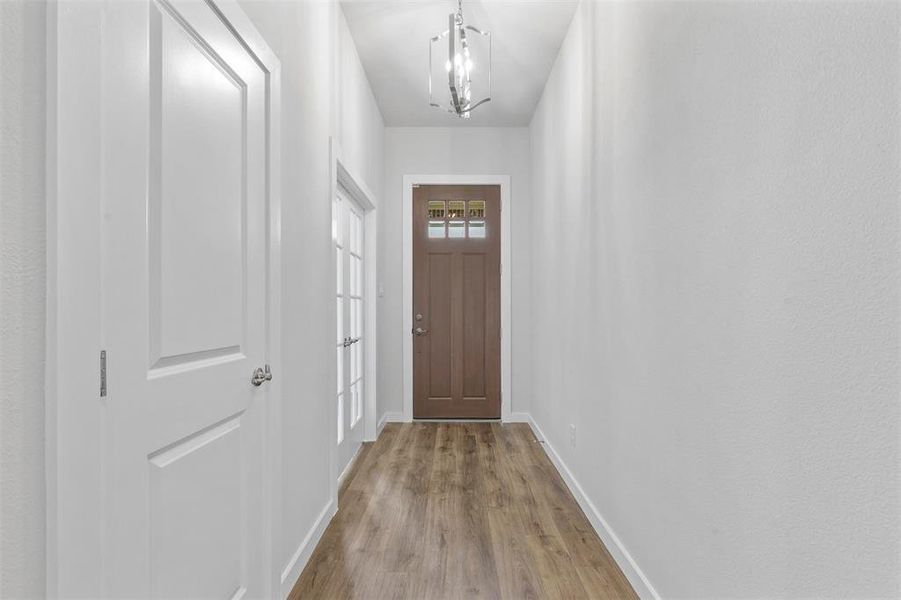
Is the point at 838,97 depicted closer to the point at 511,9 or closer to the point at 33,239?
the point at 33,239

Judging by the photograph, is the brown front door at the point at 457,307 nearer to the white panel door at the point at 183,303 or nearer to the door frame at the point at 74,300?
the white panel door at the point at 183,303

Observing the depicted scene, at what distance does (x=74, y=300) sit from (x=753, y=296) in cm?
137

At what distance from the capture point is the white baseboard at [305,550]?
1846mm

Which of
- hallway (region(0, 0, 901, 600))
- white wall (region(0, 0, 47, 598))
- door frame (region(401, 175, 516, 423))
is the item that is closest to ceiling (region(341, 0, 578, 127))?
hallway (region(0, 0, 901, 600))

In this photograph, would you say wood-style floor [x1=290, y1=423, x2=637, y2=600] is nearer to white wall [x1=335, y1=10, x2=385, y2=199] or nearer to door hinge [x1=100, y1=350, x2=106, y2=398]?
door hinge [x1=100, y1=350, x2=106, y2=398]

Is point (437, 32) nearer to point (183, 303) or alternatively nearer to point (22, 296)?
point (183, 303)

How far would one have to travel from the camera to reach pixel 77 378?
0.85m

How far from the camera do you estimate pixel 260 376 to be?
5.19ft

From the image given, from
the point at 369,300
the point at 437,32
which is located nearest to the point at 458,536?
the point at 369,300

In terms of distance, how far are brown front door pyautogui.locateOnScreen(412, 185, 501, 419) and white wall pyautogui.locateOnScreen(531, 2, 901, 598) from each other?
2332 millimetres

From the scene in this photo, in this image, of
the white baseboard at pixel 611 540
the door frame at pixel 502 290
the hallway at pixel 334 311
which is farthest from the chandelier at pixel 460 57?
the white baseboard at pixel 611 540

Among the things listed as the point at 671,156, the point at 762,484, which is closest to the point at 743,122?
the point at 671,156

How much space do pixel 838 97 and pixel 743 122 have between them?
0.30 metres

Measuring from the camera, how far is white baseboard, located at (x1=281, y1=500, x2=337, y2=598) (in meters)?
1.85
